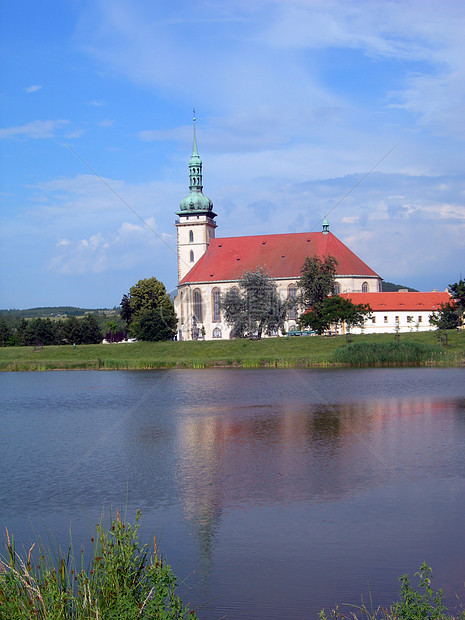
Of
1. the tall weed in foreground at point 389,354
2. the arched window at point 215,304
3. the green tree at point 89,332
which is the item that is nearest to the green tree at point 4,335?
the green tree at point 89,332

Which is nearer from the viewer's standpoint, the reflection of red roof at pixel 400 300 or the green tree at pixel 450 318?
the green tree at pixel 450 318

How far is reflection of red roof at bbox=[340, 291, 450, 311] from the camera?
88562 mm

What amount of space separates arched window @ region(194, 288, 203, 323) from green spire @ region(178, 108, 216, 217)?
11.9 m

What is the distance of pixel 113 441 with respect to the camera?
21.8 meters

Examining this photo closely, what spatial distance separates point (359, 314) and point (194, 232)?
3787 centimetres

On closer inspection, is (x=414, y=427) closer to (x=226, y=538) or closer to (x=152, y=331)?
(x=226, y=538)

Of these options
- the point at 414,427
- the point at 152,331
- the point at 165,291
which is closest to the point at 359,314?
the point at 152,331

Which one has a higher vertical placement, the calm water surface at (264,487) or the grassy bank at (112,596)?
the grassy bank at (112,596)

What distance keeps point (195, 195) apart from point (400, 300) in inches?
1307

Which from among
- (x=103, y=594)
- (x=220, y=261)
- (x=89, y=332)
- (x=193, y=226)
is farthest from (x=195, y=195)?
(x=103, y=594)

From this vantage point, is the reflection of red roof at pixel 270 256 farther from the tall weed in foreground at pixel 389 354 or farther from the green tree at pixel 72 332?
the tall weed in foreground at pixel 389 354

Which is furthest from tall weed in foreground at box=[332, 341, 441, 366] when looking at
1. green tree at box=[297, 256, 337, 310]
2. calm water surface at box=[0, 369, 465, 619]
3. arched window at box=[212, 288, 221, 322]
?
arched window at box=[212, 288, 221, 322]

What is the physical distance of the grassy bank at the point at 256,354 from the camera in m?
48.6

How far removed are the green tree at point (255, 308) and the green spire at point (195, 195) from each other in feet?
92.1
